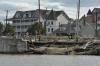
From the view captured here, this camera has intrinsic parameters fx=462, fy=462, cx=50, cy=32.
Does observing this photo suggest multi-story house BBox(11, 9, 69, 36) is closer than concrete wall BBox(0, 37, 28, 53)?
No

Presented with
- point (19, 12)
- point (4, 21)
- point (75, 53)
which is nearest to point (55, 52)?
point (75, 53)

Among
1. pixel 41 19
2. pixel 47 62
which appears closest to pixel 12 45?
pixel 47 62

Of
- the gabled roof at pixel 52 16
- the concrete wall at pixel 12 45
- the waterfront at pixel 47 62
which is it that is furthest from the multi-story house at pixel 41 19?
the waterfront at pixel 47 62

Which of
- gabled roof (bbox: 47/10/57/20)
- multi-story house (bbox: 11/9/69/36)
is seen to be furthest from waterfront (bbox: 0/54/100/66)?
gabled roof (bbox: 47/10/57/20)

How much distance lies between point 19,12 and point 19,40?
84428mm

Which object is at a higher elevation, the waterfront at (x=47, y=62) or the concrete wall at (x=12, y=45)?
the concrete wall at (x=12, y=45)

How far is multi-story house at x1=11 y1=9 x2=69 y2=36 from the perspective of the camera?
5994 inches

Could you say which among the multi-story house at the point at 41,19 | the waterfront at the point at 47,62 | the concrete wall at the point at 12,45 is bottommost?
the waterfront at the point at 47,62

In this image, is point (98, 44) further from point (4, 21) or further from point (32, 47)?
point (4, 21)

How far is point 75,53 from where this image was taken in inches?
3100

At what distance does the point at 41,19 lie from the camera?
153 meters

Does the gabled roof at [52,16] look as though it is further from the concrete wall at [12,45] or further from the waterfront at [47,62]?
the waterfront at [47,62]

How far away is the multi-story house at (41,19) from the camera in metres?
152

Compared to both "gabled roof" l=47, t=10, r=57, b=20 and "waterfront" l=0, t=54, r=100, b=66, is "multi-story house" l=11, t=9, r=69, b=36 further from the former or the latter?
"waterfront" l=0, t=54, r=100, b=66
